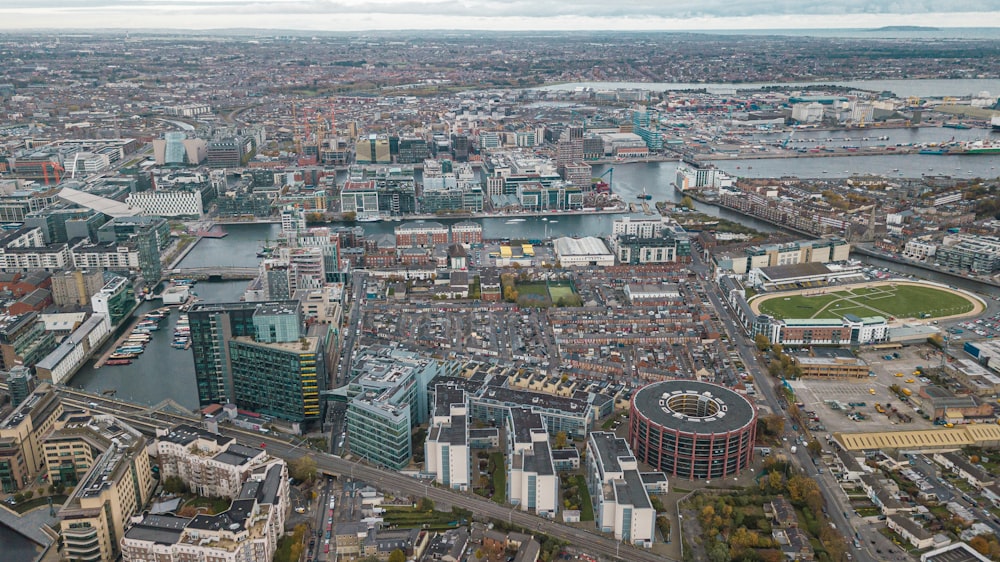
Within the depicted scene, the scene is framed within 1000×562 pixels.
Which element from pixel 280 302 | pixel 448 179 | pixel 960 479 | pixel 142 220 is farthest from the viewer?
pixel 448 179

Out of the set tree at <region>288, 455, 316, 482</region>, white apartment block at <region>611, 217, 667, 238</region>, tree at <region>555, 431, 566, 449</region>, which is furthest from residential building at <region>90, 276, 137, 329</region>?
white apartment block at <region>611, 217, 667, 238</region>

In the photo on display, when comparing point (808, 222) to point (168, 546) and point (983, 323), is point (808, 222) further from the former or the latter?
point (168, 546)

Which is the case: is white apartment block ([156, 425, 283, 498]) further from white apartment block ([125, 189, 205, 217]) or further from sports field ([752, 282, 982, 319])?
white apartment block ([125, 189, 205, 217])

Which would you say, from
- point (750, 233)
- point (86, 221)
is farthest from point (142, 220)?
point (750, 233)

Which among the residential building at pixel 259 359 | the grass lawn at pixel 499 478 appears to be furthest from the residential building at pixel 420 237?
the grass lawn at pixel 499 478

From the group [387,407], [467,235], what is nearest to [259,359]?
[387,407]

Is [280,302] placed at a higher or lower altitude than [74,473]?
higher
